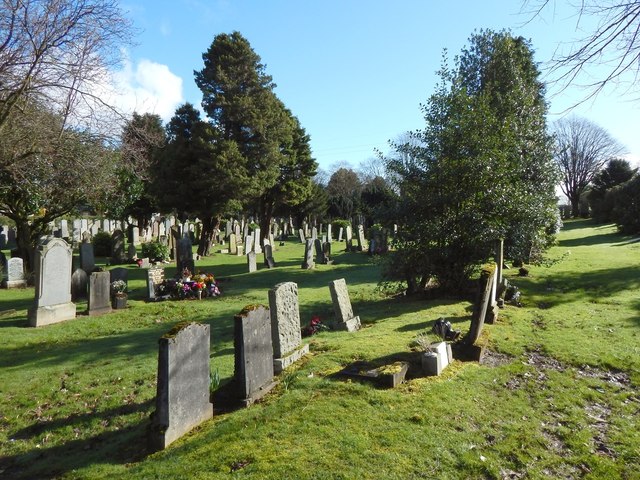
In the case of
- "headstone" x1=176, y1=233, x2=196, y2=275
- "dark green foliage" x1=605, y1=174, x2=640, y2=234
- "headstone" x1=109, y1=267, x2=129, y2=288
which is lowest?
"headstone" x1=109, y1=267, x2=129, y2=288

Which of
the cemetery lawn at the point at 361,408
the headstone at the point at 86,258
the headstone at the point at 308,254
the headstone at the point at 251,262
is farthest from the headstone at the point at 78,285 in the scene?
the headstone at the point at 308,254

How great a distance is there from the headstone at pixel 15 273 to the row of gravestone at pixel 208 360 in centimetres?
1414

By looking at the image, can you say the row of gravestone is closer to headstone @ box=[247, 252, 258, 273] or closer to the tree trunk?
headstone @ box=[247, 252, 258, 273]

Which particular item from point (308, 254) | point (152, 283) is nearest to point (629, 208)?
point (308, 254)

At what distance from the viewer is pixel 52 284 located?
1270 cm

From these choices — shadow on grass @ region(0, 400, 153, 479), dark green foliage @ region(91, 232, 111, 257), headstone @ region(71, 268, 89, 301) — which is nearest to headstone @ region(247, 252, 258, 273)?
headstone @ region(71, 268, 89, 301)

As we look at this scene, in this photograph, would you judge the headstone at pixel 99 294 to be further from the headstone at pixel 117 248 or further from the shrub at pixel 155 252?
the headstone at pixel 117 248

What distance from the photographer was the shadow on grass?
5422mm

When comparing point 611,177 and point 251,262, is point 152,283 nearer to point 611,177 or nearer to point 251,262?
point 251,262

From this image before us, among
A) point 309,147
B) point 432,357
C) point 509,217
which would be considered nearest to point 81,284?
point 432,357

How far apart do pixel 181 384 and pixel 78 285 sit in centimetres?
1157

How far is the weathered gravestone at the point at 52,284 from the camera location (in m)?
12.3

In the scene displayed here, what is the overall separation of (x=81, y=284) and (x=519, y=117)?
17444mm

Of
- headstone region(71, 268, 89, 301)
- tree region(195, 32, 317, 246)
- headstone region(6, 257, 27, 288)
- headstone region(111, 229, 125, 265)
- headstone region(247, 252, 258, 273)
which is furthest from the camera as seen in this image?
tree region(195, 32, 317, 246)
